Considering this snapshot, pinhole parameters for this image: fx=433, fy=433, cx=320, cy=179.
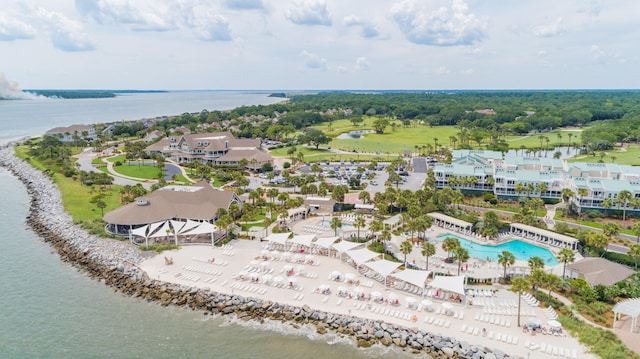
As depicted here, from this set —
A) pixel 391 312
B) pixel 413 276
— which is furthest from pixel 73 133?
pixel 391 312

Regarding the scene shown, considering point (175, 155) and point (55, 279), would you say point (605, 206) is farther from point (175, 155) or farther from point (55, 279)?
point (175, 155)

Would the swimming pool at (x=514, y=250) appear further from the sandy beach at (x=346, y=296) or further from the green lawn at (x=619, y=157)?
the green lawn at (x=619, y=157)

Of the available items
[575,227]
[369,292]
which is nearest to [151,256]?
[369,292]

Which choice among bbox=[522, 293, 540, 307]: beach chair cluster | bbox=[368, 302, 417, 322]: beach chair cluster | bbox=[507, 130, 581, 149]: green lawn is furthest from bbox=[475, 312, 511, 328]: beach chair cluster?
bbox=[507, 130, 581, 149]: green lawn

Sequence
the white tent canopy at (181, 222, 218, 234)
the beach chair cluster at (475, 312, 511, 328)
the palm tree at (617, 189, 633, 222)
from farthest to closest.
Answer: the palm tree at (617, 189, 633, 222) → the white tent canopy at (181, 222, 218, 234) → the beach chair cluster at (475, 312, 511, 328)

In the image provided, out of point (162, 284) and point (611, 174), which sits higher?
point (611, 174)

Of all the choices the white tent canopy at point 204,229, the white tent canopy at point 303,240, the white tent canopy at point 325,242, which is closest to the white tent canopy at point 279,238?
the white tent canopy at point 303,240

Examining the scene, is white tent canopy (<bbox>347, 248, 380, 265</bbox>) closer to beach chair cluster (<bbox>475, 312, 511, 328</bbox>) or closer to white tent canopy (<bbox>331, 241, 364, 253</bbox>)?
white tent canopy (<bbox>331, 241, 364, 253</bbox>)
